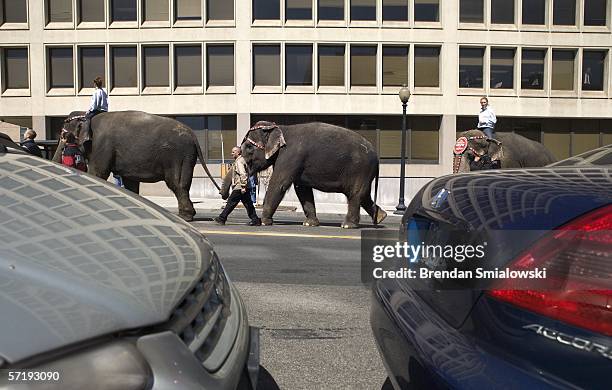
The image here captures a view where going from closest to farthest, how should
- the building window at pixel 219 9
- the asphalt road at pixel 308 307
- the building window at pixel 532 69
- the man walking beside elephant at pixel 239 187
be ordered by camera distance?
the asphalt road at pixel 308 307, the man walking beside elephant at pixel 239 187, the building window at pixel 219 9, the building window at pixel 532 69

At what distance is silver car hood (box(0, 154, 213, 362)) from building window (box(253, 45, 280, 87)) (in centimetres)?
2604

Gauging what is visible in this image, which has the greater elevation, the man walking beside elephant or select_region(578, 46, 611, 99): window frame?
select_region(578, 46, 611, 99): window frame

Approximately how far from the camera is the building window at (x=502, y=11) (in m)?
28.5

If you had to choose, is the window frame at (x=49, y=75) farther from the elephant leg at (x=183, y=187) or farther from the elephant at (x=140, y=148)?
the elephant leg at (x=183, y=187)

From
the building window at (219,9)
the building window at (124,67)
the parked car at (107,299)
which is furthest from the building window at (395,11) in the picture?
the parked car at (107,299)

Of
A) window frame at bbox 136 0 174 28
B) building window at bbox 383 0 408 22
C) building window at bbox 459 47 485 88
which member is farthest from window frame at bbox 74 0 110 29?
building window at bbox 459 47 485 88

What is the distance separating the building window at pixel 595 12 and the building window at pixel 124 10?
24.0 m

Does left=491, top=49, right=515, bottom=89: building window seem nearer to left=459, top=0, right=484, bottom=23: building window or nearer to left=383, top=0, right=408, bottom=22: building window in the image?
left=459, top=0, right=484, bottom=23: building window

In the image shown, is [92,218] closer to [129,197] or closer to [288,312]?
[129,197]

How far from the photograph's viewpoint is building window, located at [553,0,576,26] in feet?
94.2

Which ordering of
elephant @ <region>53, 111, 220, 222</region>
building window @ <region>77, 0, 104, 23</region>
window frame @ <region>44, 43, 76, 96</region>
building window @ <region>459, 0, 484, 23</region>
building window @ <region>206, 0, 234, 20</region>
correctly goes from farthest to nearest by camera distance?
building window @ <region>459, 0, 484, 23</region>, building window @ <region>77, 0, 104, 23</region>, window frame @ <region>44, 43, 76, 96</region>, building window @ <region>206, 0, 234, 20</region>, elephant @ <region>53, 111, 220, 222</region>

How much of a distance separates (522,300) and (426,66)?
92.3ft

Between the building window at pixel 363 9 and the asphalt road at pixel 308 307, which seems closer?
the asphalt road at pixel 308 307

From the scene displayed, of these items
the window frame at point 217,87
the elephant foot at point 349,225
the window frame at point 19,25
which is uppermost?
the window frame at point 19,25
